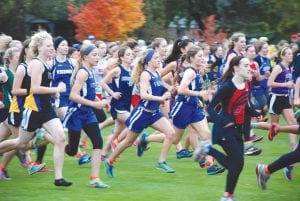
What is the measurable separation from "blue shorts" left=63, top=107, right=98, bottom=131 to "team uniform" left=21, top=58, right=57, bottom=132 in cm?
47

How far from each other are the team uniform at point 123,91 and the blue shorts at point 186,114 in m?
1.16

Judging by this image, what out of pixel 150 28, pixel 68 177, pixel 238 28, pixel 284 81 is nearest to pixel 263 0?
pixel 238 28

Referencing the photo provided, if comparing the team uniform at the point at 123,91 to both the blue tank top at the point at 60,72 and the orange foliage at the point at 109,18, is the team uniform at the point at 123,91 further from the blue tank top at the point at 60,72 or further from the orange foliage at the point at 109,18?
the orange foliage at the point at 109,18

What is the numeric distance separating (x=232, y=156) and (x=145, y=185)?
6.11ft

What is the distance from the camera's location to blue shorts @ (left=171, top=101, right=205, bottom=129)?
1130 cm

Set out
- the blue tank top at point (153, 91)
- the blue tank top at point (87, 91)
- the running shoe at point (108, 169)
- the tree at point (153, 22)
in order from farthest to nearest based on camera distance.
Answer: the tree at point (153, 22) < the blue tank top at point (153, 91) < the running shoe at point (108, 169) < the blue tank top at point (87, 91)

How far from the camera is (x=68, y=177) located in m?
10.8

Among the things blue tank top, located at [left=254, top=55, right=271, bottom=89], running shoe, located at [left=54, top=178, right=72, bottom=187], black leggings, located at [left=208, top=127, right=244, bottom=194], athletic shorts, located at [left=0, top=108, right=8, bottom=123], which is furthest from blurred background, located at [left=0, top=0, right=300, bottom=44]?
black leggings, located at [left=208, top=127, right=244, bottom=194]

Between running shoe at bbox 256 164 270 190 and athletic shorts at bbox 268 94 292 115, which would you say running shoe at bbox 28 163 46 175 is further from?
athletic shorts at bbox 268 94 292 115

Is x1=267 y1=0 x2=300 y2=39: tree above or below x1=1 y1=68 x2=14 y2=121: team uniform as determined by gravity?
above

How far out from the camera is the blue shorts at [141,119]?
10.9 meters

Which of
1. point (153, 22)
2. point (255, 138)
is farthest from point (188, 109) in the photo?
point (153, 22)

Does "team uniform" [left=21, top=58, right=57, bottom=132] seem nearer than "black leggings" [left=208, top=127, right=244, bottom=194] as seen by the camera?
No

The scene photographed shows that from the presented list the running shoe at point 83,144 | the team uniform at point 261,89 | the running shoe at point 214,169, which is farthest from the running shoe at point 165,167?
the team uniform at point 261,89
